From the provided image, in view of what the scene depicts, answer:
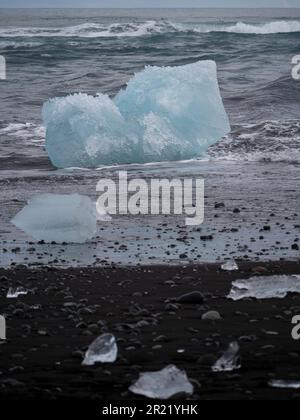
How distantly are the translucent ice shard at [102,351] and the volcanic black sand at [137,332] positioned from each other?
41 mm

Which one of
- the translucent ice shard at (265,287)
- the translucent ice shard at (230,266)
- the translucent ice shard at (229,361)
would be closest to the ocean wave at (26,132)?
the translucent ice shard at (230,266)

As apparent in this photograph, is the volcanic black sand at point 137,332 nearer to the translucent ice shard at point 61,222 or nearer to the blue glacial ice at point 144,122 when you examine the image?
the translucent ice shard at point 61,222

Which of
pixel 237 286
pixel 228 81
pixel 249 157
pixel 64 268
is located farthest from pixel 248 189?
pixel 228 81

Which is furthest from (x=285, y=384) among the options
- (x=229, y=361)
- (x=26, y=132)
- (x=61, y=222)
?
(x=26, y=132)

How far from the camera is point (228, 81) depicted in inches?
846

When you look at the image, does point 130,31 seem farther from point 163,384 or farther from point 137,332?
point 163,384

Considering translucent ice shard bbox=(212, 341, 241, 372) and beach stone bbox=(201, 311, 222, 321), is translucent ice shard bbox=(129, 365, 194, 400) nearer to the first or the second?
translucent ice shard bbox=(212, 341, 241, 372)

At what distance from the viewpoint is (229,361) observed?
12.1 ft

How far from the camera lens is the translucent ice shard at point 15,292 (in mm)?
5207

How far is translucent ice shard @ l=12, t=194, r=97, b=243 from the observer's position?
7.18 m

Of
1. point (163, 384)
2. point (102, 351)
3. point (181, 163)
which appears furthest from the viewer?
point (181, 163)

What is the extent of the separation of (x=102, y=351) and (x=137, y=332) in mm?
456

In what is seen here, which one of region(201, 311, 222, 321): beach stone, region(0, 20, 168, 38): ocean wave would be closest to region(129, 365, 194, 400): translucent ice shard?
region(201, 311, 222, 321): beach stone

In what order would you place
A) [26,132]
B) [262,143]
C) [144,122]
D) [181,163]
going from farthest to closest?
[26,132] < [262,143] < [144,122] < [181,163]
